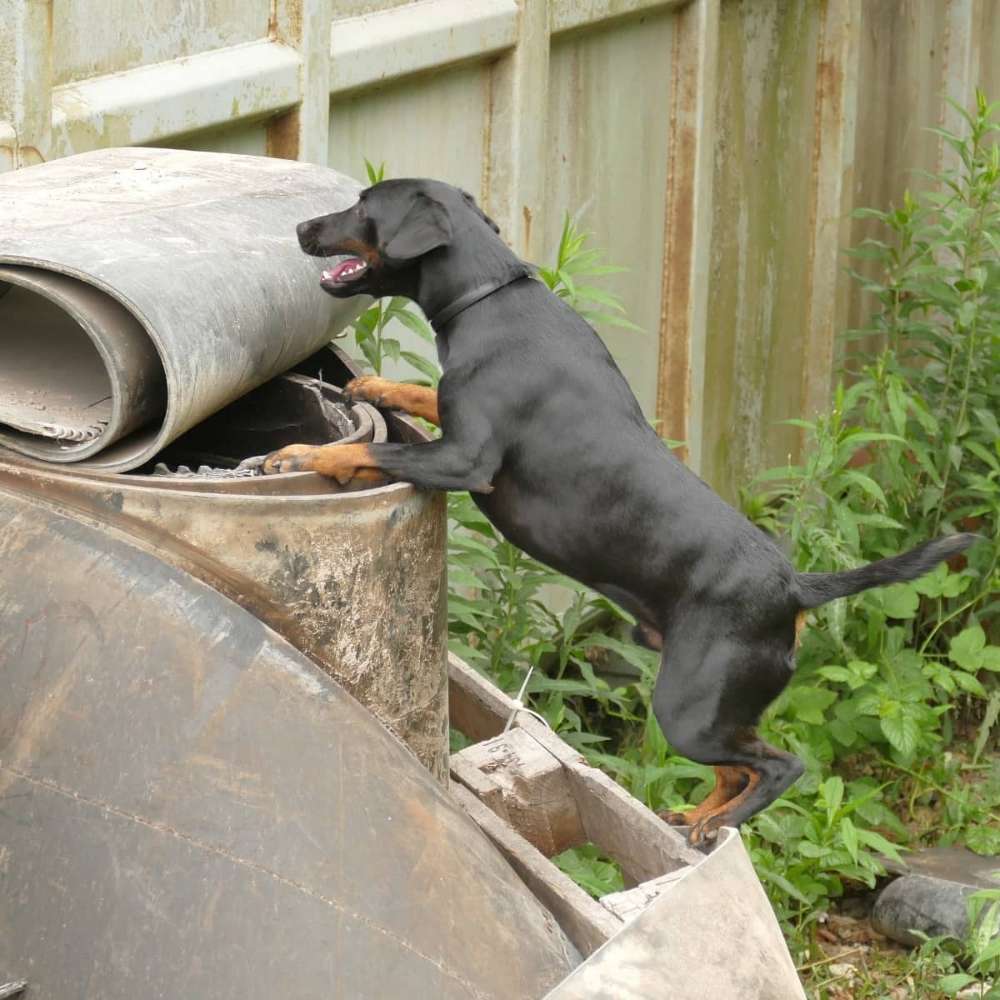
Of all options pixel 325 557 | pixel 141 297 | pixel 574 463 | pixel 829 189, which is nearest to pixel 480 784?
pixel 574 463

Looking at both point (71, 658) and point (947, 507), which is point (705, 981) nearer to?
point (71, 658)

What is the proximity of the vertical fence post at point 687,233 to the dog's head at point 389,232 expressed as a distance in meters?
3.09

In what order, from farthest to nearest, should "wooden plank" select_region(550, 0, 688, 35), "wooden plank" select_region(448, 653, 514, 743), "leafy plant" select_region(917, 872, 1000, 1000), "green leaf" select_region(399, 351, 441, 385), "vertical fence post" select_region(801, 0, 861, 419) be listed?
"vertical fence post" select_region(801, 0, 861, 419)
"wooden plank" select_region(550, 0, 688, 35)
"green leaf" select_region(399, 351, 441, 385)
"leafy plant" select_region(917, 872, 1000, 1000)
"wooden plank" select_region(448, 653, 514, 743)

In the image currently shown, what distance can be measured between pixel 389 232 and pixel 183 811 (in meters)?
1.28

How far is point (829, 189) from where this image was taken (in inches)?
282

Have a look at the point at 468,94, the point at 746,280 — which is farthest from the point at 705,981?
the point at 746,280

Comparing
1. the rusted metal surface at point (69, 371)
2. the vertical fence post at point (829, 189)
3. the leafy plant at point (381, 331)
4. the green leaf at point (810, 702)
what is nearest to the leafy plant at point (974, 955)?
the green leaf at point (810, 702)

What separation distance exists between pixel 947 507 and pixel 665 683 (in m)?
3.16

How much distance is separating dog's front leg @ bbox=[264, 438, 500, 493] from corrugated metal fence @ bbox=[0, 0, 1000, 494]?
1121 mm

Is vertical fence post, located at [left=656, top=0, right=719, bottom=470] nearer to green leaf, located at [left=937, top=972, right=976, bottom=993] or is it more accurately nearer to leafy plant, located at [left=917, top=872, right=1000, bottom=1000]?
leafy plant, located at [left=917, top=872, right=1000, bottom=1000]

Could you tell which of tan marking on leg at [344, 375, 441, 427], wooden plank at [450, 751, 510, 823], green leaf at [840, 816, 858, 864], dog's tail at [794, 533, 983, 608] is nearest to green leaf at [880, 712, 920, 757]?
green leaf at [840, 816, 858, 864]

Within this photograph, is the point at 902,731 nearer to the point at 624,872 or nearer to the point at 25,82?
the point at 624,872

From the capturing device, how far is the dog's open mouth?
9.91 feet

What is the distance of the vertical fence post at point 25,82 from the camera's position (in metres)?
3.35
